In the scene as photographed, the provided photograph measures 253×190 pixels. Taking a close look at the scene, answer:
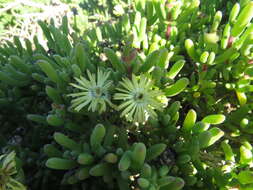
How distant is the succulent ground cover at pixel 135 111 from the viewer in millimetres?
821

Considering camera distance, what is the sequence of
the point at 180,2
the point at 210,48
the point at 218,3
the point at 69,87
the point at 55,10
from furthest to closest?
the point at 55,10
the point at 218,3
the point at 180,2
the point at 210,48
the point at 69,87

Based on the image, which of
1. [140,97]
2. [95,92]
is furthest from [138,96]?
[95,92]

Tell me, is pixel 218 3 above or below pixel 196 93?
above

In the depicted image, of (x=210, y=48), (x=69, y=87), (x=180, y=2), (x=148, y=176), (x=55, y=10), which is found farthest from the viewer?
(x=55, y=10)

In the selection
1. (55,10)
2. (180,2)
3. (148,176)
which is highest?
(55,10)

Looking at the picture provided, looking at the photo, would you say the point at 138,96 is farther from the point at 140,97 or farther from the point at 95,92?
the point at 95,92

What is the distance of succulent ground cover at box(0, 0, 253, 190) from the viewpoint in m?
0.82

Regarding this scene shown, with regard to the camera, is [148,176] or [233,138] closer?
[148,176]

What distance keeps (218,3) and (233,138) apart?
34.1 inches

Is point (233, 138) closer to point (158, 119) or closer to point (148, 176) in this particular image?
point (158, 119)

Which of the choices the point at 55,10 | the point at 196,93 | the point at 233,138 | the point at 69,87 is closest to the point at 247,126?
the point at 233,138

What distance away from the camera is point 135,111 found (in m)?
0.86

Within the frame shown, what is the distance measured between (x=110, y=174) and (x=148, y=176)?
129 mm

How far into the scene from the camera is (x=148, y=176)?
0.75 m
